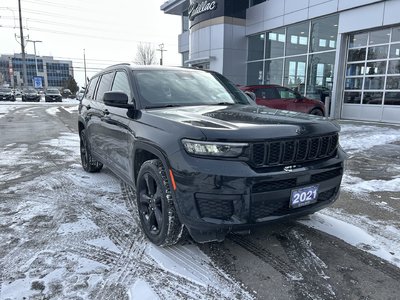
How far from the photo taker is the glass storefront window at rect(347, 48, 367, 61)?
14.2 meters

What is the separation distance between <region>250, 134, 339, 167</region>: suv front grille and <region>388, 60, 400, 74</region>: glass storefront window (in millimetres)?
12172

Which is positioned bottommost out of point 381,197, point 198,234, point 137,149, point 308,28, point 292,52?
point 381,197

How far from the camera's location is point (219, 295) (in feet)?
8.16

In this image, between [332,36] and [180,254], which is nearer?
[180,254]

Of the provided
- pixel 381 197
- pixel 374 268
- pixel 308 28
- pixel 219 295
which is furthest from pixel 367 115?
pixel 219 295

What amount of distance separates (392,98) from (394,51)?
186 cm

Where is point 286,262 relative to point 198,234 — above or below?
below

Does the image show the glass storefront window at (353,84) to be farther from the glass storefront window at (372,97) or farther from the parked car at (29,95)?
the parked car at (29,95)

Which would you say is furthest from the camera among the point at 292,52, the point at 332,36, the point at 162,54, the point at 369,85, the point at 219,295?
the point at 162,54

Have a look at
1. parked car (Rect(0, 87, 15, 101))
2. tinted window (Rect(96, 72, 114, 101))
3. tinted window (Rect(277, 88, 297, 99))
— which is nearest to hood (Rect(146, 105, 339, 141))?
tinted window (Rect(96, 72, 114, 101))

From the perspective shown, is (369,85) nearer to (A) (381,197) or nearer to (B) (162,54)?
(A) (381,197)

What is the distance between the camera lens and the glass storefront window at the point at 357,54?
14227 mm

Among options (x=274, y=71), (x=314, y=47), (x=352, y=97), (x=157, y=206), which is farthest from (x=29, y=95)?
(x=157, y=206)

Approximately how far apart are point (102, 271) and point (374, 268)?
236 centimetres
